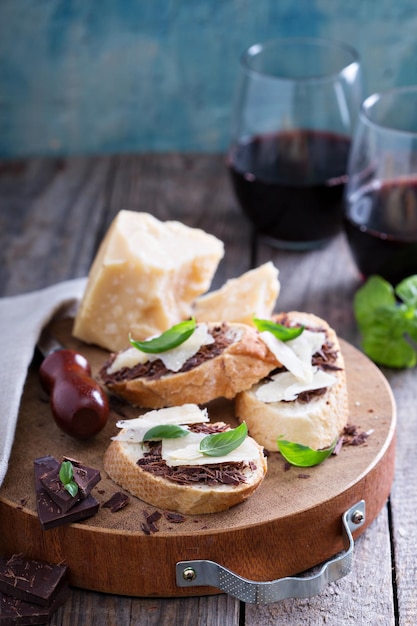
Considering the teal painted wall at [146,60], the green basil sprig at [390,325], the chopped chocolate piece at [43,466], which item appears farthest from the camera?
the teal painted wall at [146,60]

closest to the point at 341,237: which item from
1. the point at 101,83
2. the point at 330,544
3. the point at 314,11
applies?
the point at 314,11

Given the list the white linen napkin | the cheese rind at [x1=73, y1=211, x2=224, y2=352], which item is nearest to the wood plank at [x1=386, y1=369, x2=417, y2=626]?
the cheese rind at [x1=73, y1=211, x2=224, y2=352]

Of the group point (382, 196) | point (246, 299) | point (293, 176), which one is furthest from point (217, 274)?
point (246, 299)

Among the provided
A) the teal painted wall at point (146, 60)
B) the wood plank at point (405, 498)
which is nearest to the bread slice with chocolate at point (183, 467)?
the wood plank at point (405, 498)

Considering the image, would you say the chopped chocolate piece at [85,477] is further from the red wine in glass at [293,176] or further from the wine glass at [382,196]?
the red wine in glass at [293,176]

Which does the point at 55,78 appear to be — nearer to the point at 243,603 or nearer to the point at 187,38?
the point at 187,38

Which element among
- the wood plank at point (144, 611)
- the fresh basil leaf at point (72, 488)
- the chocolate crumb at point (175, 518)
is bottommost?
the wood plank at point (144, 611)
